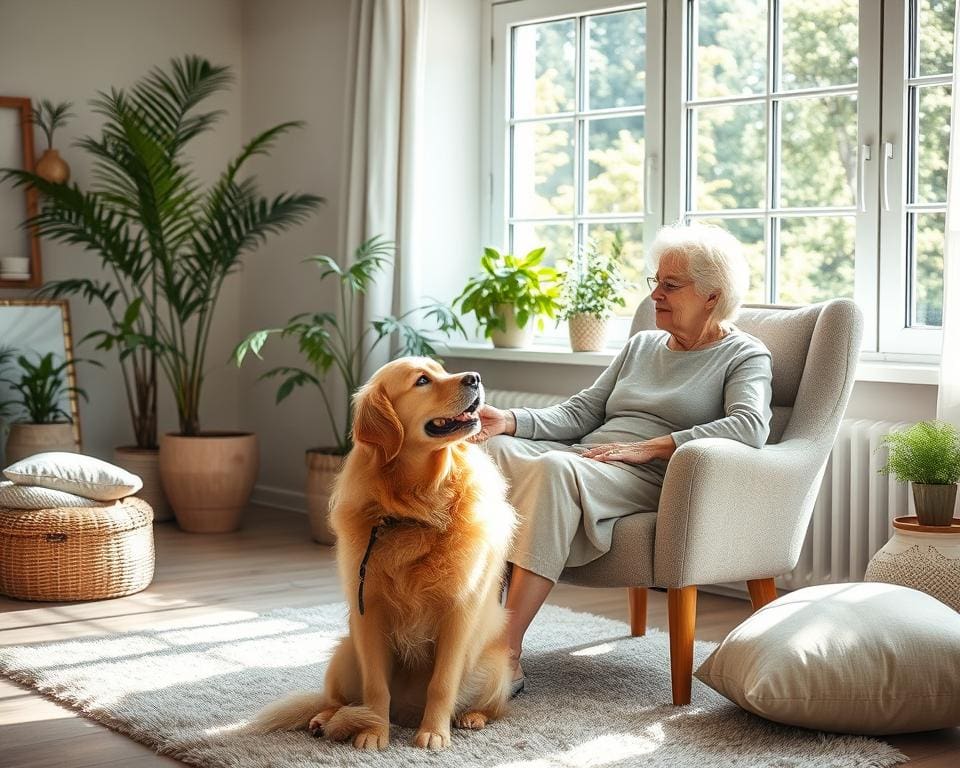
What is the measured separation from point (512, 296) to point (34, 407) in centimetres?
194

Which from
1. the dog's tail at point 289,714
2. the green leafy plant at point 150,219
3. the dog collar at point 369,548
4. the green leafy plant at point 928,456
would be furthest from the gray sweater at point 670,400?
the green leafy plant at point 150,219

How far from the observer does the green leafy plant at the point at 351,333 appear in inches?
181

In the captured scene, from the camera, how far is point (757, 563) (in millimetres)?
2977

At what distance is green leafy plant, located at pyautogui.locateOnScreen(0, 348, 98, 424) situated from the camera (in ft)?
16.5

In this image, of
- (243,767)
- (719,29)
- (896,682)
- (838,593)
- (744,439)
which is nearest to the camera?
(243,767)

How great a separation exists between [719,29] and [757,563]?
2.13m

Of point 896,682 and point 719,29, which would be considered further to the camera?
point 719,29

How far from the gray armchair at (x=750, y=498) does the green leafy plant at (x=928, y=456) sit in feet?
0.61

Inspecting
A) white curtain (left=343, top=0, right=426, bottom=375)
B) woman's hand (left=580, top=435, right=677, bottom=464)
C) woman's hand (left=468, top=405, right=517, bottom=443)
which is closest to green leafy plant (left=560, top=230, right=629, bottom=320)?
white curtain (left=343, top=0, right=426, bottom=375)

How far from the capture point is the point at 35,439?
16.2ft

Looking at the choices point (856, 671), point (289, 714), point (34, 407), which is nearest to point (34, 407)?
point (34, 407)

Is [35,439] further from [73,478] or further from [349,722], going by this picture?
[349,722]

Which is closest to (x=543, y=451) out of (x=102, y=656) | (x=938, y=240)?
(x=102, y=656)

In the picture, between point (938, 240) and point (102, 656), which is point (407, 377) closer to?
point (102, 656)
